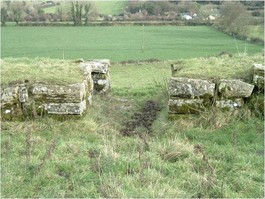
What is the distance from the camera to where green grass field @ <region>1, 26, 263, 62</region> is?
3797 centimetres

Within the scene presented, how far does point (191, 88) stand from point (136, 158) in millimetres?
3667

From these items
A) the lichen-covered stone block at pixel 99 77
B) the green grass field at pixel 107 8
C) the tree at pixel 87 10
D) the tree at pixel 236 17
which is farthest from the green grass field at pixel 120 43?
the lichen-covered stone block at pixel 99 77

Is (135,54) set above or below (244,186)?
below

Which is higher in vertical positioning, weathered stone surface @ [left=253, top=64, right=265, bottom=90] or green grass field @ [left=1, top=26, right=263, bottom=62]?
weathered stone surface @ [left=253, top=64, right=265, bottom=90]

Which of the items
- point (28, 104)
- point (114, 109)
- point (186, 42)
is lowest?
point (186, 42)

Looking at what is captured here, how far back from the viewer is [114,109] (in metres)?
11.8

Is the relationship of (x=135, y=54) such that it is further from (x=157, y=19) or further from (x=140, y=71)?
(x=157, y=19)

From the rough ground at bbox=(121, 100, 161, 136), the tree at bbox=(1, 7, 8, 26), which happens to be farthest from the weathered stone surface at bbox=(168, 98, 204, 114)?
the tree at bbox=(1, 7, 8, 26)

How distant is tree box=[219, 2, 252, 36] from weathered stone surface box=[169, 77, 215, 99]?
123 feet

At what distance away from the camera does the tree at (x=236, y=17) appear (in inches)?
1781

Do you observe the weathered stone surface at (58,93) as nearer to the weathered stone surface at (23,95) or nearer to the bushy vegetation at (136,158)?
the weathered stone surface at (23,95)

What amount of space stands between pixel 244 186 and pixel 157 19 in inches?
2165

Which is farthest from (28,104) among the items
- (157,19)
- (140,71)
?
(157,19)

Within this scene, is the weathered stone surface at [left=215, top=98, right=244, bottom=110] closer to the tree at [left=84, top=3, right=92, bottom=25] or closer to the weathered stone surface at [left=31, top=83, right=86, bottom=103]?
the weathered stone surface at [left=31, top=83, right=86, bottom=103]
